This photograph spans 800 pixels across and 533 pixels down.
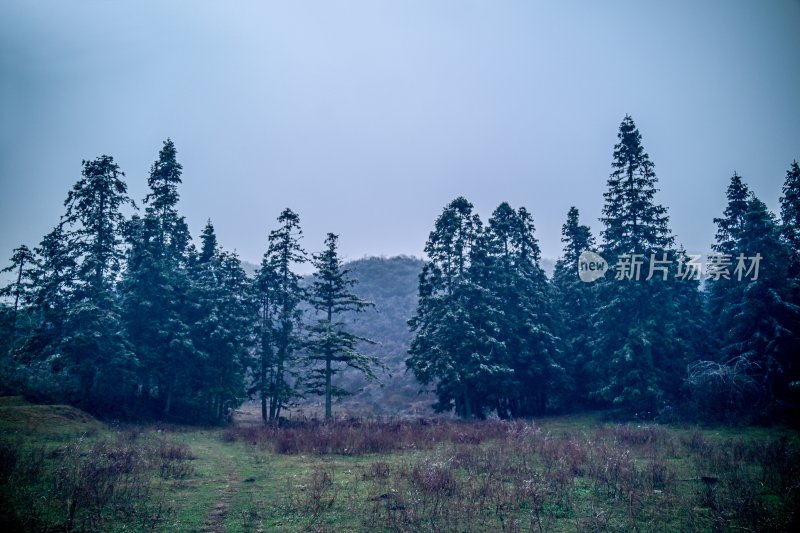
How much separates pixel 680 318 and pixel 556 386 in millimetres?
11262

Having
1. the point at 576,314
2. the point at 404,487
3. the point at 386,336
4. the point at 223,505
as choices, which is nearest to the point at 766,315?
the point at 576,314

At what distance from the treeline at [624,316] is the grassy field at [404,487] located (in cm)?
937

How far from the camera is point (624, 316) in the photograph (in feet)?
110

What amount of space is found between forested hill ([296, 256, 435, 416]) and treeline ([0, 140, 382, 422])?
7.58m

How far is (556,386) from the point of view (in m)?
38.4

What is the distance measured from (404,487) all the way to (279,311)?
2681 cm

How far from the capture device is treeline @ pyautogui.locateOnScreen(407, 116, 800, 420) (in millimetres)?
27578

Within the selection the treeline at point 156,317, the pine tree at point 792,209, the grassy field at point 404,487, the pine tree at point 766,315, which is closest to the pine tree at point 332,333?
the treeline at point 156,317

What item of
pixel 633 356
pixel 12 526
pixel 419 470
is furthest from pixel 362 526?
pixel 633 356

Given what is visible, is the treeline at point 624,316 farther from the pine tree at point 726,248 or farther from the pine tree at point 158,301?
the pine tree at point 158,301

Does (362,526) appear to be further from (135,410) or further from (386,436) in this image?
(135,410)

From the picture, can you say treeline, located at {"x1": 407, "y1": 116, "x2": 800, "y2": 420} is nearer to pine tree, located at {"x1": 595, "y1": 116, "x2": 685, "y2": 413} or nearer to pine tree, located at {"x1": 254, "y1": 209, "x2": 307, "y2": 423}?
pine tree, located at {"x1": 595, "y1": 116, "x2": 685, "y2": 413}

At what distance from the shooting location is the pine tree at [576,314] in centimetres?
3831

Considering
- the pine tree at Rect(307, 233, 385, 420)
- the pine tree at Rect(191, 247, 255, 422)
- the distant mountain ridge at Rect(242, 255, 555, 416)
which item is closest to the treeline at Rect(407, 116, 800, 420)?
the pine tree at Rect(307, 233, 385, 420)
